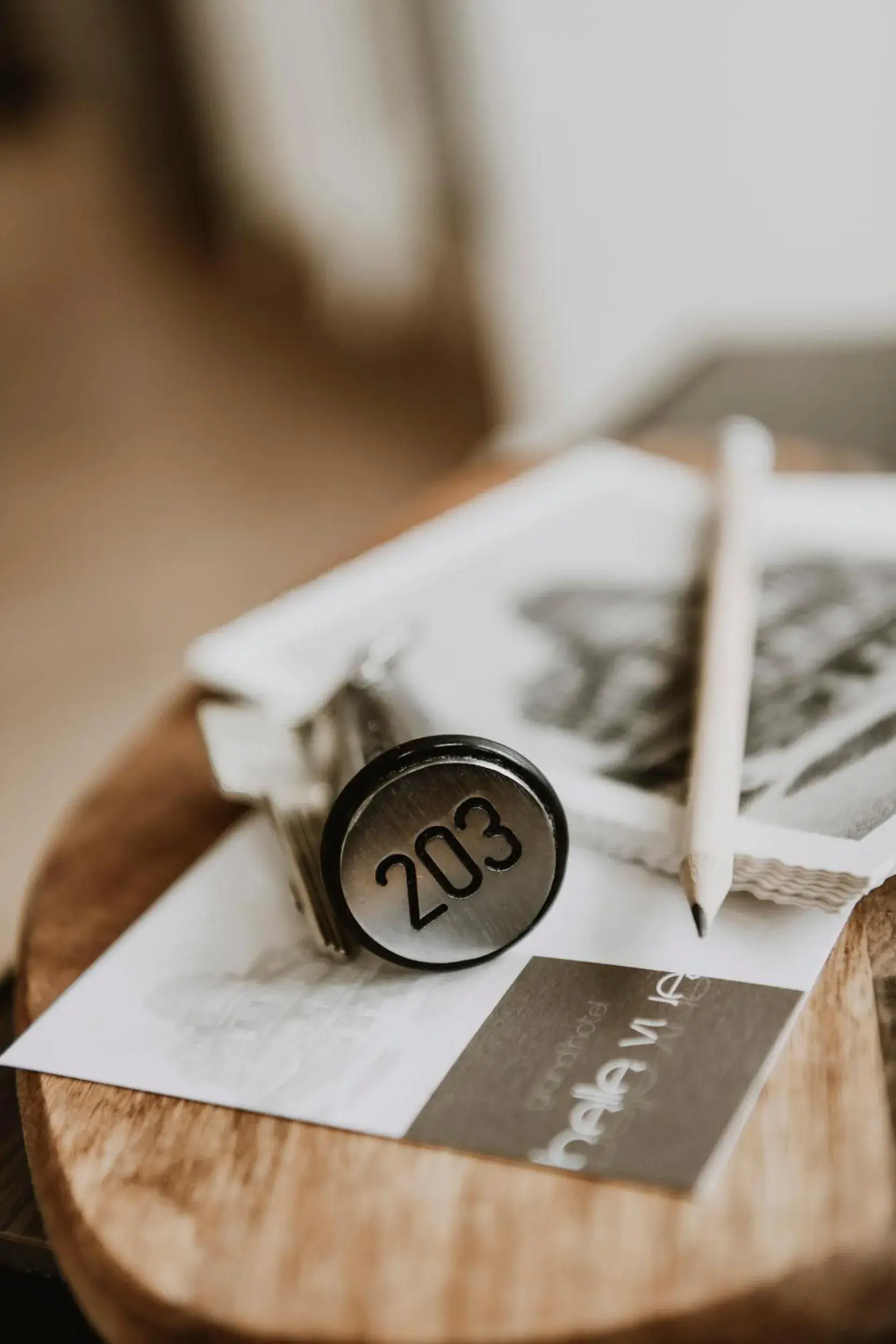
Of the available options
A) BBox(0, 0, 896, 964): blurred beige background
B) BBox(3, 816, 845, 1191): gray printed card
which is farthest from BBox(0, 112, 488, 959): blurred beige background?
BBox(3, 816, 845, 1191): gray printed card

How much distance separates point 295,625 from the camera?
1.82ft

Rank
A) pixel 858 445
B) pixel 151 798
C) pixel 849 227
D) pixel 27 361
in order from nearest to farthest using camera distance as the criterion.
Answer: pixel 151 798 → pixel 858 445 → pixel 849 227 → pixel 27 361

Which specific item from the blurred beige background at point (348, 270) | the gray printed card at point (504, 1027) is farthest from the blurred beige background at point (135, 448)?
the gray printed card at point (504, 1027)

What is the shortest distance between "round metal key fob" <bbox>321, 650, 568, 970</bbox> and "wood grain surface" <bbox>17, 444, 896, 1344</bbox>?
6 centimetres

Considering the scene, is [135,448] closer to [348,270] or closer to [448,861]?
[348,270]

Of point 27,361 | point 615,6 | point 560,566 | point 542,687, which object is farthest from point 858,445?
point 27,361

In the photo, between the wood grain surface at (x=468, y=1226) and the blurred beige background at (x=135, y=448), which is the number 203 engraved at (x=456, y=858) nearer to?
the wood grain surface at (x=468, y=1226)

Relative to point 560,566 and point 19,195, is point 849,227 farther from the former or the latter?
point 19,195

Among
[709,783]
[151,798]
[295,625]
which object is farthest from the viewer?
[295,625]

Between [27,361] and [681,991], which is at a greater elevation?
[681,991]

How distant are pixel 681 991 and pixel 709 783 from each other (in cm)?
7

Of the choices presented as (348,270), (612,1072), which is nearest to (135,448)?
(348,270)

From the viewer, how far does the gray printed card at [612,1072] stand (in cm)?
26

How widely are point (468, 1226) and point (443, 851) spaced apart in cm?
9
